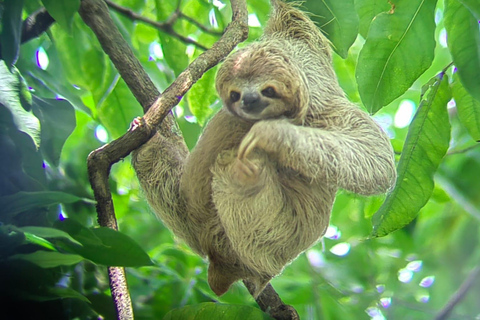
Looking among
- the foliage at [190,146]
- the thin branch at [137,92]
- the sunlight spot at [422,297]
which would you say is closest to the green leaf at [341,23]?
the foliage at [190,146]

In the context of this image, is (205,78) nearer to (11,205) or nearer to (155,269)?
(155,269)

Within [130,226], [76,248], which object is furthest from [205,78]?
[76,248]

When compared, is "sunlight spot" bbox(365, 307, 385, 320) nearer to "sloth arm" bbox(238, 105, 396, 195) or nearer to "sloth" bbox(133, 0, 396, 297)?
"sloth" bbox(133, 0, 396, 297)

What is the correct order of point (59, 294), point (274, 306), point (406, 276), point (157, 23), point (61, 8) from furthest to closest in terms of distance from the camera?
1. point (406, 276)
2. point (157, 23)
3. point (274, 306)
4. point (61, 8)
5. point (59, 294)

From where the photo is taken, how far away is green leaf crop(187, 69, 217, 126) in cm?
487

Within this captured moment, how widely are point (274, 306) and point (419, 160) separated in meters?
1.53

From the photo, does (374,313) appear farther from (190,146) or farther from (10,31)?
(10,31)

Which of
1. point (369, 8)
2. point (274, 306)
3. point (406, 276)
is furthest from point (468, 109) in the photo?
point (406, 276)

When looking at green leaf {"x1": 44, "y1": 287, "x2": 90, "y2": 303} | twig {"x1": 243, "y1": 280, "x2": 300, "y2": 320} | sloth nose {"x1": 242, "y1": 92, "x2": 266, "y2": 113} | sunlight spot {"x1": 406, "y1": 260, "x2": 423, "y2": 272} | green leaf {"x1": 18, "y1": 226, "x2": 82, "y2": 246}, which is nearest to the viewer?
green leaf {"x1": 18, "y1": 226, "x2": 82, "y2": 246}

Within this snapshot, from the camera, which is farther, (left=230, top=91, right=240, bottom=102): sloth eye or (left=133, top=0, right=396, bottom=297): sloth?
(left=230, top=91, right=240, bottom=102): sloth eye

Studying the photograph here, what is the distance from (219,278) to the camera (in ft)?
13.0

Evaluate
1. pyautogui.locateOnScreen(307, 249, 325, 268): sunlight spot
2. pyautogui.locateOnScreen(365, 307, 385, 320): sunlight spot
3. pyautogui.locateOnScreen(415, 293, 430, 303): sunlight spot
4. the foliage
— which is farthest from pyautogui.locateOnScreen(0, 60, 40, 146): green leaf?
pyautogui.locateOnScreen(415, 293, 430, 303): sunlight spot

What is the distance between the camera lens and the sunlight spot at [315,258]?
18.5 feet

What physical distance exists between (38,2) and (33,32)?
0.98 feet
